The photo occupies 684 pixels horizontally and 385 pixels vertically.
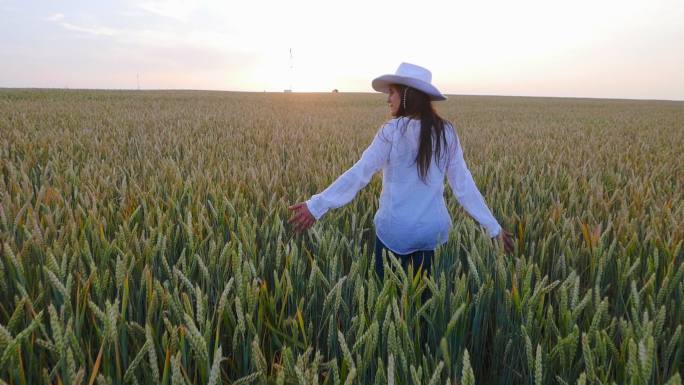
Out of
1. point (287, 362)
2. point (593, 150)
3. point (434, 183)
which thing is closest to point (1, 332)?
point (287, 362)

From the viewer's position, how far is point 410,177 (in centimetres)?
204

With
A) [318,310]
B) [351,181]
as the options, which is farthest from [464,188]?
[318,310]

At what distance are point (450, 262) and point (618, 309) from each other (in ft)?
1.87

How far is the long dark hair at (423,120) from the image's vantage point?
1.93m

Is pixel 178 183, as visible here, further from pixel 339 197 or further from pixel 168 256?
pixel 339 197

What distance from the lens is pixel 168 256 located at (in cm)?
185

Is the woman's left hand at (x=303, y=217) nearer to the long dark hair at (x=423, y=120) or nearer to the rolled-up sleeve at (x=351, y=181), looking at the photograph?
the rolled-up sleeve at (x=351, y=181)

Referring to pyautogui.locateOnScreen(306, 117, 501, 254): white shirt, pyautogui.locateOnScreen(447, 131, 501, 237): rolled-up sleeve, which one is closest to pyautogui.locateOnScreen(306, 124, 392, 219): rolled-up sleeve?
pyautogui.locateOnScreen(306, 117, 501, 254): white shirt

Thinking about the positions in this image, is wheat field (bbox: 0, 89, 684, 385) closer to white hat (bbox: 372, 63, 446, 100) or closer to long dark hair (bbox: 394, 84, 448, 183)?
long dark hair (bbox: 394, 84, 448, 183)

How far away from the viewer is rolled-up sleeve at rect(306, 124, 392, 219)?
1.95 meters

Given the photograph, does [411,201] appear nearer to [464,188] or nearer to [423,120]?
[464,188]

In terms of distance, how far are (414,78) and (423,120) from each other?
0.18m

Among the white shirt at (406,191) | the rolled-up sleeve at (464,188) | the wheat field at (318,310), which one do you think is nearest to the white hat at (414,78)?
the white shirt at (406,191)

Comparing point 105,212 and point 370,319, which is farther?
point 105,212
